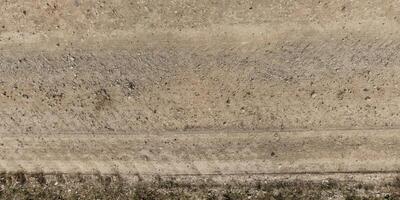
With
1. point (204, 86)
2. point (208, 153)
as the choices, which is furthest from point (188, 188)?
point (204, 86)

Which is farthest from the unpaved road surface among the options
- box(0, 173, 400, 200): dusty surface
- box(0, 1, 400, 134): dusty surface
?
Result: box(0, 173, 400, 200): dusty surface

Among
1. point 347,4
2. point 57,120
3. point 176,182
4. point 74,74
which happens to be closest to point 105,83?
point 74,74

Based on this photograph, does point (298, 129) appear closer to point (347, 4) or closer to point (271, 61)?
point (271, 61)

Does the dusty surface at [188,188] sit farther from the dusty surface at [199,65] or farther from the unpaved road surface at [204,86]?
the dusty surface at [199,65]

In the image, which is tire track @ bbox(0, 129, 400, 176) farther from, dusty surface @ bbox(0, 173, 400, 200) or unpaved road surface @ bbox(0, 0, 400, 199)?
dusty surface @ bbox(0, 173, 400, 200)

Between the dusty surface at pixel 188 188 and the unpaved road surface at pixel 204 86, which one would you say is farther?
the dusty surface at pixel 188 188

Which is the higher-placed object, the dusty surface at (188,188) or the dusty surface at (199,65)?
the dusty surface at (199,65)

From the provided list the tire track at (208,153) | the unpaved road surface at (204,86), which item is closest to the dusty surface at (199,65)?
the unpaved road surface at (204,86)

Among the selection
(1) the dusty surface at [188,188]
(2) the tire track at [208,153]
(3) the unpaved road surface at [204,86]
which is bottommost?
(1) the dusty surface at [188,188]

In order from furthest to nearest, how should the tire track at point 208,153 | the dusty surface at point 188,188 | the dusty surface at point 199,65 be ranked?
1. the dusty surface at point 188,188
2. the tire track at point 208,153
3. the dusty surface at point 199,65

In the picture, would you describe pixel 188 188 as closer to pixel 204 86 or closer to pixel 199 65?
pixel 204 86
